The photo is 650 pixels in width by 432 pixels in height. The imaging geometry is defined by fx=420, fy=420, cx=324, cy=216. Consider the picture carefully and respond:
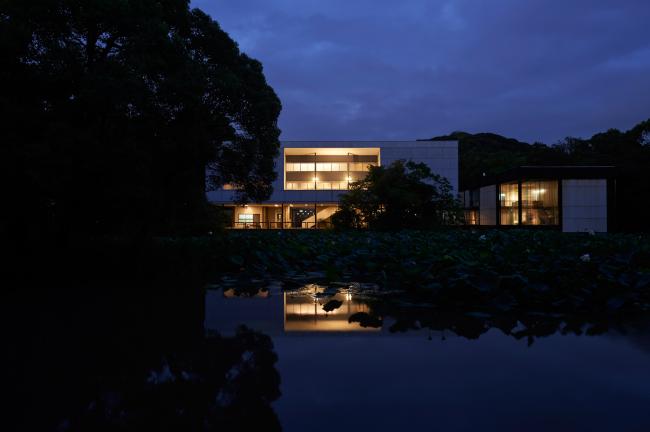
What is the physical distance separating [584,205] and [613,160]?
15.3 meters

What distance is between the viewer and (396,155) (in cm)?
3931

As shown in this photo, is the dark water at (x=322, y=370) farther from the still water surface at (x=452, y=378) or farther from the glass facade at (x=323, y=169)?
the glass facade at (x=323, y=169)

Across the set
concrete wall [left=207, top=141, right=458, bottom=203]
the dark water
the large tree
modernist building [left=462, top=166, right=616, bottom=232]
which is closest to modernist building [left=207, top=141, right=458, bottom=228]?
concrete wall [left=207, top=141, right=458, bottom=203]

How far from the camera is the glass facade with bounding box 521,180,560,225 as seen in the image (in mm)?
32000

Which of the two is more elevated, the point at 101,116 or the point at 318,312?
the point at 101,116

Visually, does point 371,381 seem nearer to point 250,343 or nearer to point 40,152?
point 250,343

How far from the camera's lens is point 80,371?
2705mm

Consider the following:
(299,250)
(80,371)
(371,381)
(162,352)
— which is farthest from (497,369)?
(299,250)

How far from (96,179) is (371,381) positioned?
7.01 m

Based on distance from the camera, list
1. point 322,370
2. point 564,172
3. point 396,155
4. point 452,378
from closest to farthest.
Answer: point 452,378 < point 322,370 < point 564,172 < point 396,155

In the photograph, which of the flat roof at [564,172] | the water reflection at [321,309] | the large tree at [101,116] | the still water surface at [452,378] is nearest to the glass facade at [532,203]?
the flat roof at [564,172]

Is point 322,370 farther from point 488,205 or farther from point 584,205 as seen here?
point 488,205

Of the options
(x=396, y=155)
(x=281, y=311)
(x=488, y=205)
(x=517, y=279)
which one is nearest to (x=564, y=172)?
(x=488, y=205)

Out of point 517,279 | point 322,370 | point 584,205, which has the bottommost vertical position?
point 322,370
